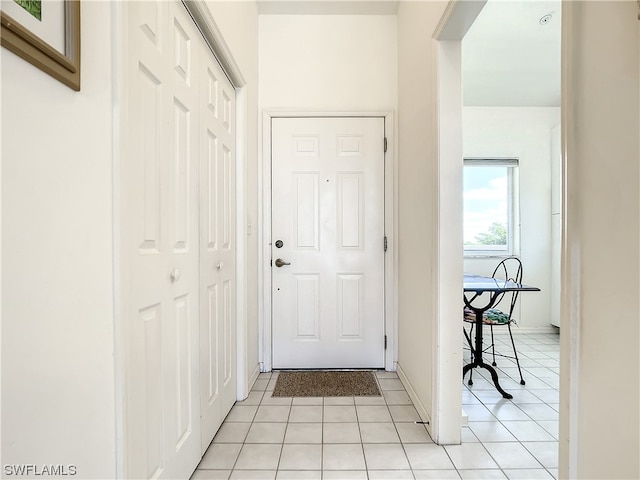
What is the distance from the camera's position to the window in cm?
365

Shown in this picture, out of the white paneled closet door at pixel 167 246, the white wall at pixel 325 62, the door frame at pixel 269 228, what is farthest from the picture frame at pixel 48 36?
the white wall at pixel 325 62

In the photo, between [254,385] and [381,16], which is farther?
[381,16]

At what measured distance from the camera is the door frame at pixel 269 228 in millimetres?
2508

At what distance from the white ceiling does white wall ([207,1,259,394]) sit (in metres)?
1.73

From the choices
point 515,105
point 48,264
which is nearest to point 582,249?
point 48,264

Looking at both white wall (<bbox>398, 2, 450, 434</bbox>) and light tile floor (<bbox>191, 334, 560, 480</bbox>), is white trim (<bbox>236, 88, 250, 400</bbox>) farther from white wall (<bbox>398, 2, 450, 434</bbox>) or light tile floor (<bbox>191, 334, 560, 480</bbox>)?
white wall (<bbox>398, 2, 450, 434</bbox>)

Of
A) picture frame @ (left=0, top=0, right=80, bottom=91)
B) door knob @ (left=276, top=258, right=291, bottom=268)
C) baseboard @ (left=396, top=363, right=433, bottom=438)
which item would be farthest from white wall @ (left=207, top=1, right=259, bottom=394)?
picture frame @ (left=0, top=0, right=80, bottom=91)

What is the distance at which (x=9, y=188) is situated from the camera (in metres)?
0.63

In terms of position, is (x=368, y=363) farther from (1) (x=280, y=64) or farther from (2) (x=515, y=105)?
(2) (x=515, y=105)

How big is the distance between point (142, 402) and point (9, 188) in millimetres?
695

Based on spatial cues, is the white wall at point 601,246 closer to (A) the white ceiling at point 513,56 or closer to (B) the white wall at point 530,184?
(A) the white ceiling at point 513,56

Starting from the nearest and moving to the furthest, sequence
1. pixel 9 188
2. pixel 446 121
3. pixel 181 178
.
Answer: pixel 9 188
pixel 181 178
pixel 446 121

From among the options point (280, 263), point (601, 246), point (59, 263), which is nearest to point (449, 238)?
point (601, 246)

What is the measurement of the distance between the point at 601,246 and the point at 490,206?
340 centimetres
